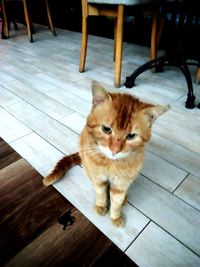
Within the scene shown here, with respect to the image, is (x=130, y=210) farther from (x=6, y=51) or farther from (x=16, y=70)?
(x=6, y=51)

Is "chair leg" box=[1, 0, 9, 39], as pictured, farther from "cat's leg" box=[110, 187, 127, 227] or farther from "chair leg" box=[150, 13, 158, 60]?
"cat's leg" box=[110, 187, 127, 227]

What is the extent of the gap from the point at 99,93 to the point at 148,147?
552mm

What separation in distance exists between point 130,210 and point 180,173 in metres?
0.28

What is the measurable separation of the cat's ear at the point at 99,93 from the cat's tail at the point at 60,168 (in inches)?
14.1

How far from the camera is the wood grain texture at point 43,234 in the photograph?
25.1 inches

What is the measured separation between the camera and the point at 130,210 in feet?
2.53

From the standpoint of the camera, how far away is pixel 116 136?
0.56 meters

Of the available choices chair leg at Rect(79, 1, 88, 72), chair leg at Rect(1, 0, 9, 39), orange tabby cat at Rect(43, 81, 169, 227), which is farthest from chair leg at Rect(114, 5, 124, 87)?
chair leg at Rect(1, 0, 9, 39)

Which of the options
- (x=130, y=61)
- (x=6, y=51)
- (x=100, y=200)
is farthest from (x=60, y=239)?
(x=6, y=51)

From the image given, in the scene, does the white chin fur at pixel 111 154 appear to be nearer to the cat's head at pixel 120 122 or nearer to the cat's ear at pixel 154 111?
the cat's head at pixel 120 122

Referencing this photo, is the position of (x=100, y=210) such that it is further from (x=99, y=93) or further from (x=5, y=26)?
(x=5, y=26)

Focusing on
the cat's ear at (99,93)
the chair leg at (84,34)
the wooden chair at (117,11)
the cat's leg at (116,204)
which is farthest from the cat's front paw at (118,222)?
the chair leg at (84,34)

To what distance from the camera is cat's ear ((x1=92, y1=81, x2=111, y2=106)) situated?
0.56 m

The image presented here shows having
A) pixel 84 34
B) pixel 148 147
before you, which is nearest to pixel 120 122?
pixel 148 147
